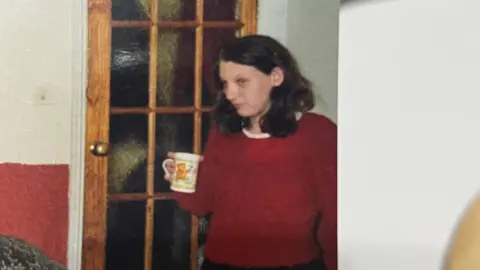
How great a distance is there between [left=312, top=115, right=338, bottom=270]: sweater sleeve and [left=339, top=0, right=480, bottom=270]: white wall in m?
0.05

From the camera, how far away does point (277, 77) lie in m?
0.72

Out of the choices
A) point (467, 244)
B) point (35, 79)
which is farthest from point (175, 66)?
point (467, 244)

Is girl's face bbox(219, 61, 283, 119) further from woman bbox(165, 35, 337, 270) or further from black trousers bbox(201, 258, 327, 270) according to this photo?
black trousers bbox(201, 258, 327, 270)

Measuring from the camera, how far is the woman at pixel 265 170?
0.71m

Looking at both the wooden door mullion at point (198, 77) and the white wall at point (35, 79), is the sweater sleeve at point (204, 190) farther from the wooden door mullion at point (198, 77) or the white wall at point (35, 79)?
the white wall at point (35, 79)

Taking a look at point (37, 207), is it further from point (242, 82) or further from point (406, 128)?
point (406, 128)

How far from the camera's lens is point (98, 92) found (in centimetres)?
69

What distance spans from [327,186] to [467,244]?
7.9 inches

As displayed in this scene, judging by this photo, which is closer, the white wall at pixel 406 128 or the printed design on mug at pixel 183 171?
the white wall at pixel 406 128

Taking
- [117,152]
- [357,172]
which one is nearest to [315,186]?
[357,172]

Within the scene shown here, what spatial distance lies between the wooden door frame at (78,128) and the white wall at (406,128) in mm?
228

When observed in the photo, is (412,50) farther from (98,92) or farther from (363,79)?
(98,92)

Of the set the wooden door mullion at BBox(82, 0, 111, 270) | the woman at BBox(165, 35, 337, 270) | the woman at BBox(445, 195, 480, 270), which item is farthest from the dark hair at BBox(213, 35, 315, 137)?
the woman at BBox(445, 195, 480, 270)

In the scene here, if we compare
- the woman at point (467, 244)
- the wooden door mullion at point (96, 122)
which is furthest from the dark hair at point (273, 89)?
the woman at point (467, 244)
